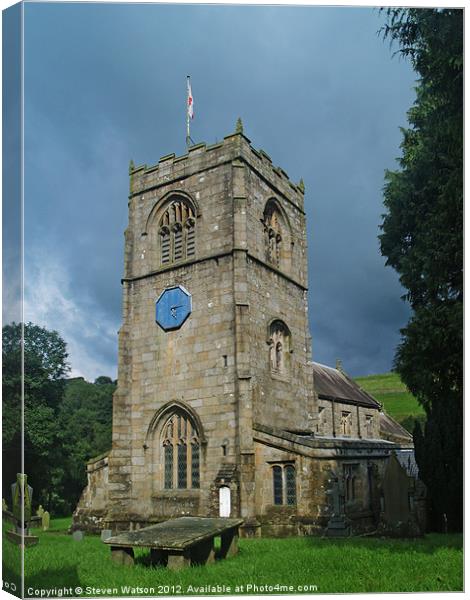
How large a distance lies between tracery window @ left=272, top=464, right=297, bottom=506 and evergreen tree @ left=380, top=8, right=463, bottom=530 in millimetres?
3970

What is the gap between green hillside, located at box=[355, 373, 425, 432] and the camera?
38969 millimetres

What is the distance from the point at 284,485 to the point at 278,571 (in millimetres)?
7833

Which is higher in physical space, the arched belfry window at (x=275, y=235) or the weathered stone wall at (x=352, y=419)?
the arched belfry window at (x=275, y=235)

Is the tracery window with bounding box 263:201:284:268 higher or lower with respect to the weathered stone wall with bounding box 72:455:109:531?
higher

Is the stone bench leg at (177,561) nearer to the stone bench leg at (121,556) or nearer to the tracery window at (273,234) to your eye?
the stone bench leg at (121,556)

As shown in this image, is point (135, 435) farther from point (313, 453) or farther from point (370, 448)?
point (370, 448)

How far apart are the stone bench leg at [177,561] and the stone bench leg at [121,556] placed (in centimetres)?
121

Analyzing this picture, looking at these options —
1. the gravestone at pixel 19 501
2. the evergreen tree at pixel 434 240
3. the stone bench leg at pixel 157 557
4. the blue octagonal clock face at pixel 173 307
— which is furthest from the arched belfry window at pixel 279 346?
the gravestone at pixel 19 501

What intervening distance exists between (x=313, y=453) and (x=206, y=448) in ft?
Answer: 11.3

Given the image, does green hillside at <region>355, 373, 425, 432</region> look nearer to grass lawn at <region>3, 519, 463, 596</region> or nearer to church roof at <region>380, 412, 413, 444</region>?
church roof at <region>380, 412, 413, 444</region>

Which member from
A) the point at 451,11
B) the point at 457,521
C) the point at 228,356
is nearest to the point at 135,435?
the point at 228,356

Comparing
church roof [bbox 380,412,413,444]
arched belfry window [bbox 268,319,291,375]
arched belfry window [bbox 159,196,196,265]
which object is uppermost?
arched belfry window [bbox 159,196,196,265]

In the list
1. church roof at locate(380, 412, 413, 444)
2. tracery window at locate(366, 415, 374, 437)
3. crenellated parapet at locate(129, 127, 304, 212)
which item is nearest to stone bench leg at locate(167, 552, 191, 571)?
crenellated parapet at locate(129, 127, 304, 212)

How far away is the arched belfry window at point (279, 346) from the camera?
20359 mm
